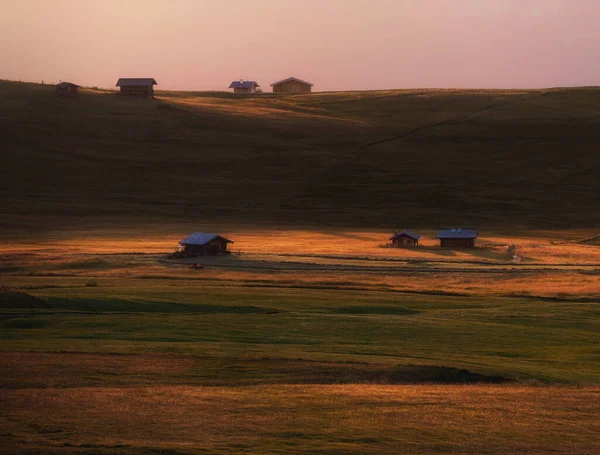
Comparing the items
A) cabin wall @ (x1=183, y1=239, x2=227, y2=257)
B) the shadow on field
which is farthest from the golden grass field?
cabin wall @ (x1=183, y1=239, x2=227, y2=257)

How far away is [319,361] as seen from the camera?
31.5 meters

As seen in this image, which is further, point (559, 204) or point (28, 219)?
point (559, 204)

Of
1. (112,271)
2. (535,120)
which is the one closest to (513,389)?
(112,271)

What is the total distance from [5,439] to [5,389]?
524 centimetres

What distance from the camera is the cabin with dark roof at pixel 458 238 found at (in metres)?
84.5

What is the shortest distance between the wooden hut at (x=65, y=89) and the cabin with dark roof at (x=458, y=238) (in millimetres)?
87314

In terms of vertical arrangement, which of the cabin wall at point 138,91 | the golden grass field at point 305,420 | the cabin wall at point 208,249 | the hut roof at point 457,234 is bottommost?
the cabin wall at point 208,249

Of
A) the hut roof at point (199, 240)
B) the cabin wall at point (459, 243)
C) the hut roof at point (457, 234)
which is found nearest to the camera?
the hut roof at point (199, 240)

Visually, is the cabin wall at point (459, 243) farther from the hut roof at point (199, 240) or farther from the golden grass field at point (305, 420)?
the golden grass field at point (305, 420)

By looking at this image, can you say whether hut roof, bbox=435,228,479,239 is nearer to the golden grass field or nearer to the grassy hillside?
the grassy hillside

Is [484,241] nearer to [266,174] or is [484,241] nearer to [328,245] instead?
[328,245]

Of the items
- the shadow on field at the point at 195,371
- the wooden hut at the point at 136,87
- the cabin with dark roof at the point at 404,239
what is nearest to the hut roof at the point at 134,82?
the wooden hut at the point at 136,87

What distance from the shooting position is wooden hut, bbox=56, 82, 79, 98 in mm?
153125

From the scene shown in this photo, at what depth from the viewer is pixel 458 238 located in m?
84.8
